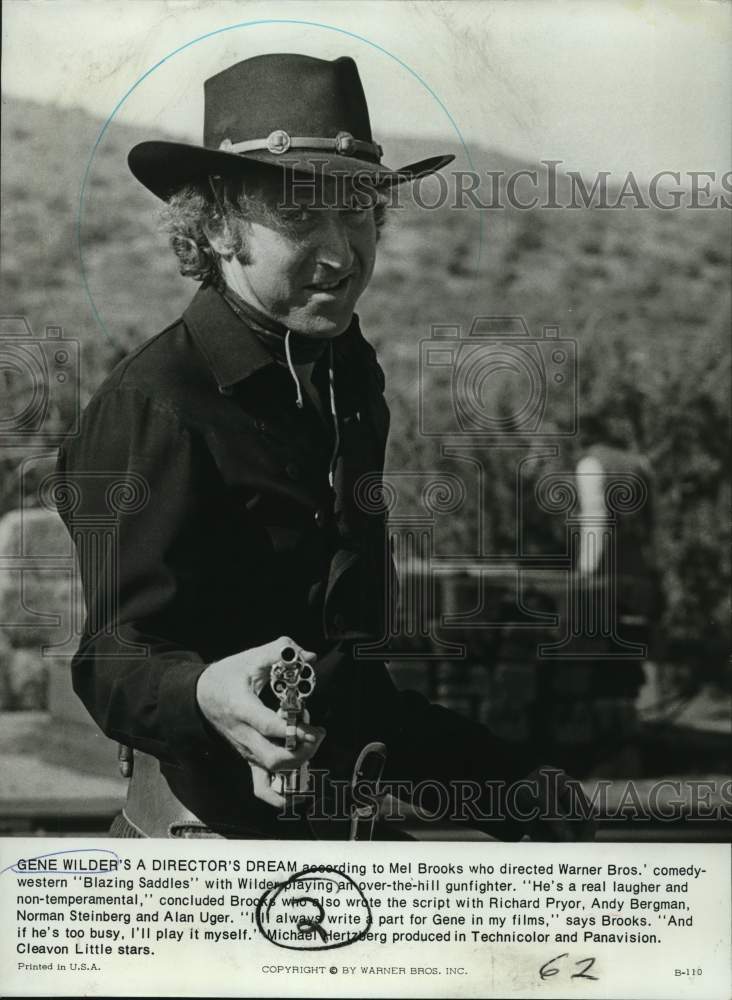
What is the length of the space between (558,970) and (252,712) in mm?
1147

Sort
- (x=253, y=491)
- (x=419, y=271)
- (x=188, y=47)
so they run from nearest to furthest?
(x=253, y=491), (x=188, y=47), (x=419, y=271)

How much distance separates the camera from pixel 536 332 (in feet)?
15.1

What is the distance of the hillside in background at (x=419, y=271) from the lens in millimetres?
4453

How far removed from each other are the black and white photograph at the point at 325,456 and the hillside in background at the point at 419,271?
0.05 feet

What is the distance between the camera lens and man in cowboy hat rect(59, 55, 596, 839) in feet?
13.7

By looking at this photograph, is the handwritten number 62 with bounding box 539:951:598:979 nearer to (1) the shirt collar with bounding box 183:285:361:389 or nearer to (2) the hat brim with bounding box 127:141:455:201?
(1) the shirt collar with bounding box 183:285:361:389

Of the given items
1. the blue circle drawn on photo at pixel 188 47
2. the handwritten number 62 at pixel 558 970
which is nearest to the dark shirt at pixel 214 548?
the blue circle drawn on photo at pixel 188 47

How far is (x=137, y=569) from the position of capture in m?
4.22

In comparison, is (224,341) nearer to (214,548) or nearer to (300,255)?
(300,255)

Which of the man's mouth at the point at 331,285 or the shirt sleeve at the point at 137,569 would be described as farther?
the man's mouth at the point at 331,285

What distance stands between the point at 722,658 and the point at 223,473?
2.68 meters

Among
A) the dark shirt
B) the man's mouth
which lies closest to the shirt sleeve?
the dark shirt

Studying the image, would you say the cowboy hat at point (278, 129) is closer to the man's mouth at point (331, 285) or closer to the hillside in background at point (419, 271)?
the hillside in background at point (419, 271)

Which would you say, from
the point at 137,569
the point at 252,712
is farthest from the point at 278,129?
the point at 252,712
